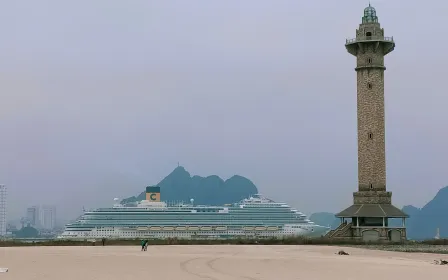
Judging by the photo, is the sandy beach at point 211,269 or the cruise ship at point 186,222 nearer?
the sandy beach at point 211,269

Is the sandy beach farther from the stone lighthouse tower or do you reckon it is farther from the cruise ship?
the cruise ship

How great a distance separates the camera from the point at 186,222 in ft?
256

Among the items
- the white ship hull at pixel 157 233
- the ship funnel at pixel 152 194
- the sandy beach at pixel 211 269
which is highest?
the ship funnel at pixel 152 194

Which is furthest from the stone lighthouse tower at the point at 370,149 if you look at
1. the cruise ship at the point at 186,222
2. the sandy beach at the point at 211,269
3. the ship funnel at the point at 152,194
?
the ship funnel at the point at 152,194

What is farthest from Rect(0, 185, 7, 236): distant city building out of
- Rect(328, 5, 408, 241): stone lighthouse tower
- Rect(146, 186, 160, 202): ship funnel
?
Rect(328, 5, 408, 241): stone lighthouse tower

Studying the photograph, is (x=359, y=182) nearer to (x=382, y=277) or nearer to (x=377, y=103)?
(x=377, y=103)

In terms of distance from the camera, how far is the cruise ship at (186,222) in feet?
251

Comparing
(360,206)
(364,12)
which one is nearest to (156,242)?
(360,206)

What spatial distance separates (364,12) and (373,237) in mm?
13973

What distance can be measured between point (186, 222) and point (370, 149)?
40.9 metres

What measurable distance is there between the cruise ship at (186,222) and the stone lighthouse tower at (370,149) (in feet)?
114

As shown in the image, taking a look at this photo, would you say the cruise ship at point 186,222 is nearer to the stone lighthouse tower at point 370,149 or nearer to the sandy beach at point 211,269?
the stone lighthouse tower at point 370,149

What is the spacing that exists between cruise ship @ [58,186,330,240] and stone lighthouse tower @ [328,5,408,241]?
3479 cm

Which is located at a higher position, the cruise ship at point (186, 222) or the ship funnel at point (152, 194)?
the ship funnel at point (152, 194)
